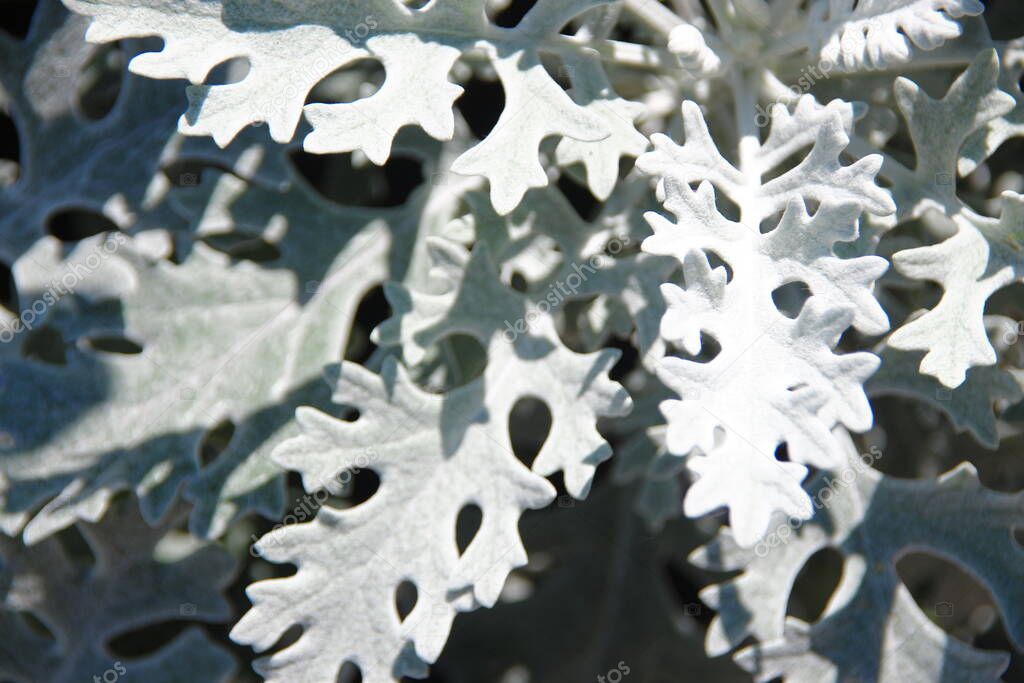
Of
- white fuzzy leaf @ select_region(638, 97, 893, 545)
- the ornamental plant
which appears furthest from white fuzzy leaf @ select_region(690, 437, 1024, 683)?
white fuzzy leaf @ select_region(638, 97, 893, 545)

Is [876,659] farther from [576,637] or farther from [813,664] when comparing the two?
[576,637]

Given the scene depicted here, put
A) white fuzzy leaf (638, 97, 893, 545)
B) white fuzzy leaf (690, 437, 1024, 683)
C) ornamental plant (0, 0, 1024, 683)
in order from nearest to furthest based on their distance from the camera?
white fuzzy leaf (638, 97, 893, 545)
ornamental plant (0, 0, 1024, 683)
white fuzzy leaf (690, 437, 1024, 683)

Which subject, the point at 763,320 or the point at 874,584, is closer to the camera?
the point at 763,320

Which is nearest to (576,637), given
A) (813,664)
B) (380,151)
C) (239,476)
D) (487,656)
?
(487,656)

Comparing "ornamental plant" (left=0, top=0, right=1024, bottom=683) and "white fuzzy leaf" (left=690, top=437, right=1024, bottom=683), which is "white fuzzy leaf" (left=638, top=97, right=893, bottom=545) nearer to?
"ornamental plant" (left=0, top=0, right=1024, bottom=683)

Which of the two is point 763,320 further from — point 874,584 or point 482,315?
point 874,584

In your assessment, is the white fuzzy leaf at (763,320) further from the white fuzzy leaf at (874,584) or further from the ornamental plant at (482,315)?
the white fuzzy leaf at (874,584)

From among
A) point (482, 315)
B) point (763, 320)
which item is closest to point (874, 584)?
point (763, 320)

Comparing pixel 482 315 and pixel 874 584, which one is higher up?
pixel 482 315
